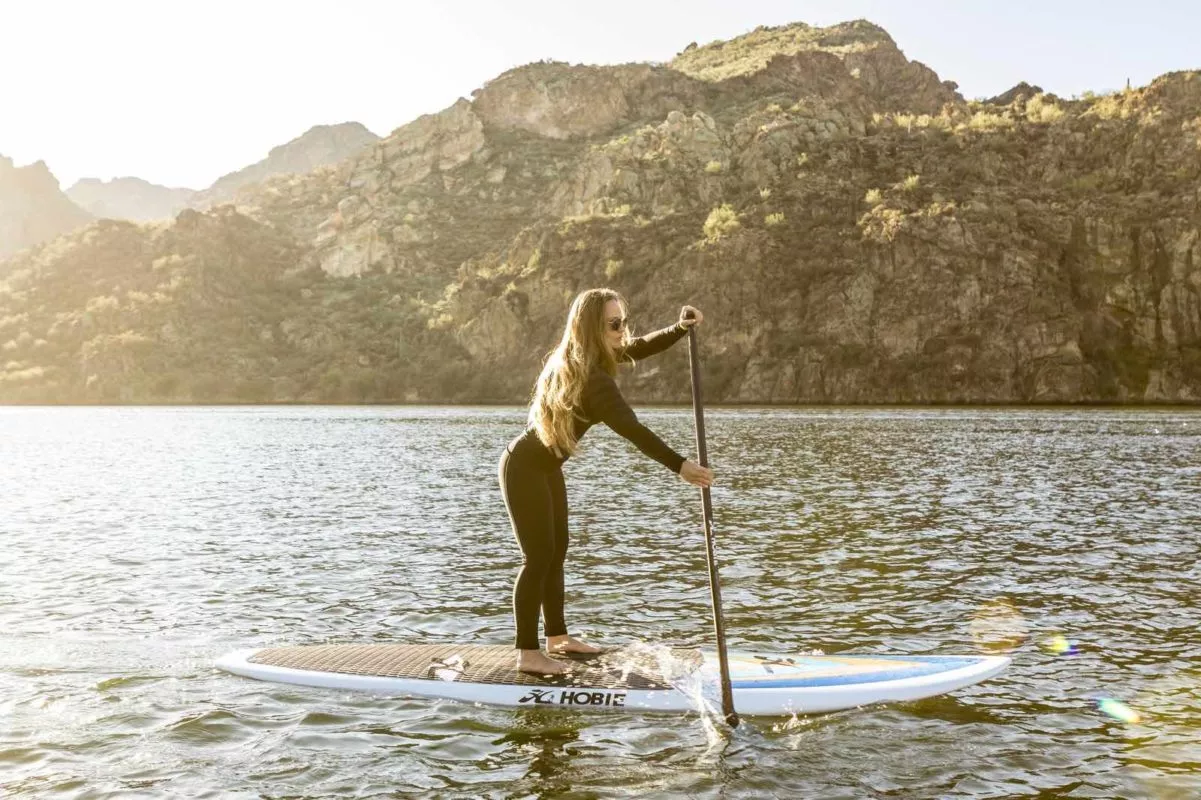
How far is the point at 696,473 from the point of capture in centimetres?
896

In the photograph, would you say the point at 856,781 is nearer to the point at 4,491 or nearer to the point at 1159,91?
the point at 4,491

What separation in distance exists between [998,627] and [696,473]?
7.66 meters

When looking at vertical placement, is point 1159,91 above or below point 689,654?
above

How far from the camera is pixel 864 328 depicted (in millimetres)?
146375

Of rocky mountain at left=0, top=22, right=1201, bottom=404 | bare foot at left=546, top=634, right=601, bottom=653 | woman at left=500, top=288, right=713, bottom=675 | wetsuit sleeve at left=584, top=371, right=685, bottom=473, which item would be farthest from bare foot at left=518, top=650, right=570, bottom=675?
rocky mountain at left=0, top=22, right=1201, bottom=404

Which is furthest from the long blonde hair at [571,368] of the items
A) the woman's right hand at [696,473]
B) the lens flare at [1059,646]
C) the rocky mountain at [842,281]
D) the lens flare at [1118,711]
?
the rocky mountain at [842,281]

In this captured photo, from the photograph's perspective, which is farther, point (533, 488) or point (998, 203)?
point (998, 203)

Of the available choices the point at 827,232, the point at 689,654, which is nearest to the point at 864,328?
the point at 827,232

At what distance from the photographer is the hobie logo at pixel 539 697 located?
10.4m

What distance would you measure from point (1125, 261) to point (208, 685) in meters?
157

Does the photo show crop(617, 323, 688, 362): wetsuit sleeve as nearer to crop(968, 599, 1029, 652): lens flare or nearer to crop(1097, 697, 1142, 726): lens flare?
crop(1097, 697, 1142, 726): lens flare

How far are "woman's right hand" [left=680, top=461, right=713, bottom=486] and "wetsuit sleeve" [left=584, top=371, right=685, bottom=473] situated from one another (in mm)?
81

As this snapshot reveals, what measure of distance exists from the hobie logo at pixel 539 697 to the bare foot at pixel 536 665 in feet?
0.81

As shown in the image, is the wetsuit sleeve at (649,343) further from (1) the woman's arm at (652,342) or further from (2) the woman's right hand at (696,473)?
(2) the woman's right hand at (696,473)
